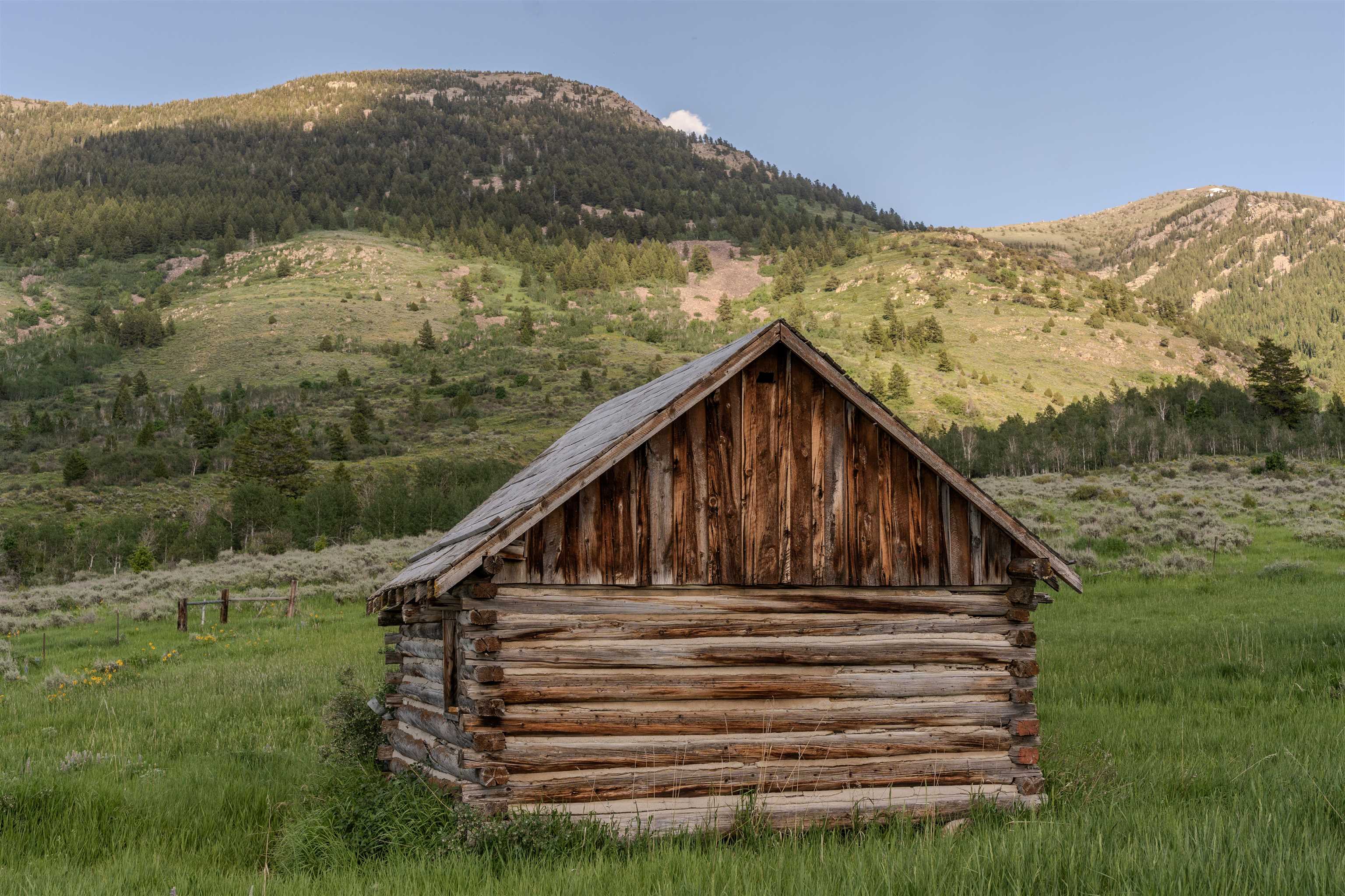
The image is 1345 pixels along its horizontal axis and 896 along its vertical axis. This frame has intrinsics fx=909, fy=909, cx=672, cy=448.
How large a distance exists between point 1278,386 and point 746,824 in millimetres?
90340

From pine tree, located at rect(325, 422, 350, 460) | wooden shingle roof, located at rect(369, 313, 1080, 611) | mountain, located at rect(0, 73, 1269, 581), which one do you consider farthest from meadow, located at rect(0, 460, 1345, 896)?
pine tree, located at rect(325, 422, 350, 460)

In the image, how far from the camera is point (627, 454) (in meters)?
8.51

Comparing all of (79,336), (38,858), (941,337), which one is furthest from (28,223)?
(38,858)

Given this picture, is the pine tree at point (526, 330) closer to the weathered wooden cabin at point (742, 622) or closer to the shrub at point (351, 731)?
the shrub at point (351, 731)

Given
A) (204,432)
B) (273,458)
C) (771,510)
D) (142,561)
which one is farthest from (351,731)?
(204,432)

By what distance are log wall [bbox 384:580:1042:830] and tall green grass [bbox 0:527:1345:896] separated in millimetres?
480

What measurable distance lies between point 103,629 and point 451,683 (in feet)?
78.4

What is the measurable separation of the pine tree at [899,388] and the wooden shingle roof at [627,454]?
3944 inches

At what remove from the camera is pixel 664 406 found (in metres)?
8.41

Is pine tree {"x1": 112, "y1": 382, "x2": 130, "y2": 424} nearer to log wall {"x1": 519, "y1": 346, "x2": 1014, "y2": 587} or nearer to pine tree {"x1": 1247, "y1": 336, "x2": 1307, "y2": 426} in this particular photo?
log wall {"x1": 519, "y1": 346, "x2": 1014, "y2": 587}

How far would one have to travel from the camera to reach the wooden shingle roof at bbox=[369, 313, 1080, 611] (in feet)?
25.7

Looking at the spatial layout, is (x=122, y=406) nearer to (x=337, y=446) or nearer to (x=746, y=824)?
(x=337, y=446)

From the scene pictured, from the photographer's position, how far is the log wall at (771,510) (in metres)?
8.53

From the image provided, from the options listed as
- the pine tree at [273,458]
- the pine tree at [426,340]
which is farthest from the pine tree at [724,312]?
the pine tree at [273,458]
